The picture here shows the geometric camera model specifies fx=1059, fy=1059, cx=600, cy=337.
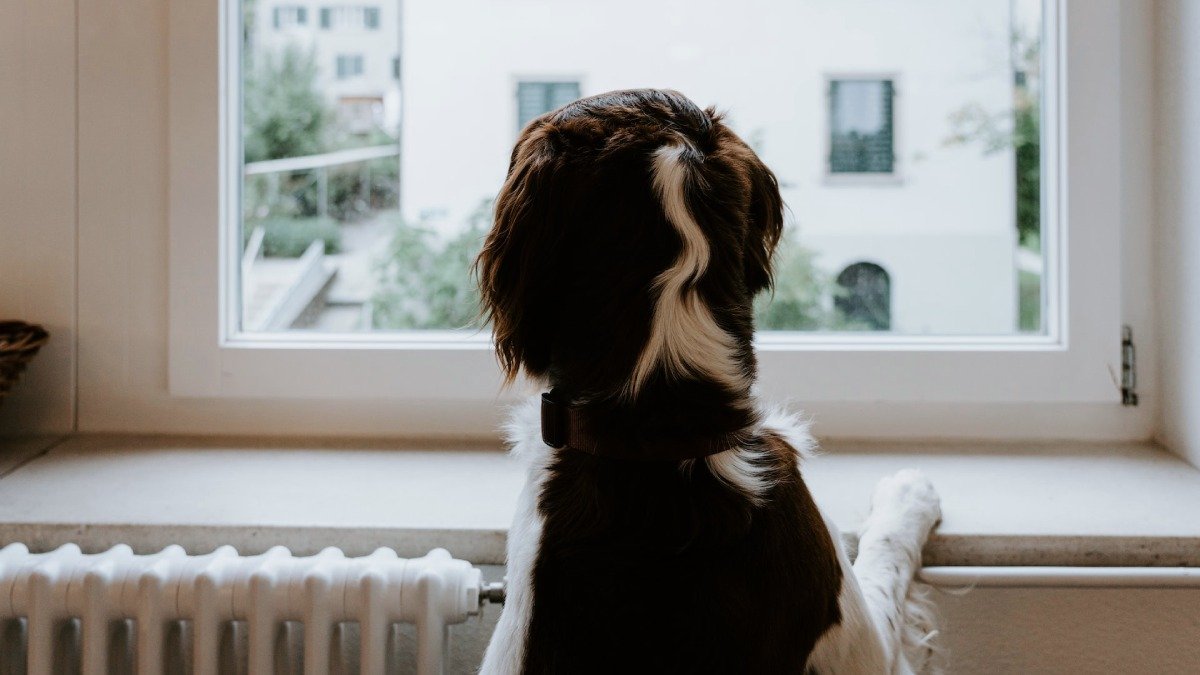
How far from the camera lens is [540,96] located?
1.58 m

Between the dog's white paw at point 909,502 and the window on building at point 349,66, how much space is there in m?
0.97

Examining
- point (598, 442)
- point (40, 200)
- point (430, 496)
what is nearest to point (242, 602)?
point (430, 496)

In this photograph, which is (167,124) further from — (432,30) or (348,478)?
(348,478)

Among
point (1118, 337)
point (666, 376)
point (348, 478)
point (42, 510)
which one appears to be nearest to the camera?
point (666, 376)

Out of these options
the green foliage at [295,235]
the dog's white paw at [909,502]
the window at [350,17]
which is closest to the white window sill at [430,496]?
the dog's white paw at [909,502]

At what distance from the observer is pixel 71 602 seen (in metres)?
Result: 1.07

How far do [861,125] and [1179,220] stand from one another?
1.46 ft

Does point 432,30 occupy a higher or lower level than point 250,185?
higher

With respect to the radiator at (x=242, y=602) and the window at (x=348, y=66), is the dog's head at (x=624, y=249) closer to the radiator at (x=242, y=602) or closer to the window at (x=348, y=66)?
the radiator at (x=242, y=602)

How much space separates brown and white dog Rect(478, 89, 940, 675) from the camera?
0.81 m

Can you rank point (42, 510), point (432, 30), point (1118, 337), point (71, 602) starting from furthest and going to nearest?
point (432, 30), point (1118, 337), point (42, 510), point (71, 602)

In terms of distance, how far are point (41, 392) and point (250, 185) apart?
0.43 metres

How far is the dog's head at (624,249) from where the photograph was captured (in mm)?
822

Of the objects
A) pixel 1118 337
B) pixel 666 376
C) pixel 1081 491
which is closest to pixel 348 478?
pixel 666 376
